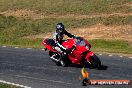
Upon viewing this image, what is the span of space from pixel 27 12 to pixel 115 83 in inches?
1490

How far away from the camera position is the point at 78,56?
18.3 metres

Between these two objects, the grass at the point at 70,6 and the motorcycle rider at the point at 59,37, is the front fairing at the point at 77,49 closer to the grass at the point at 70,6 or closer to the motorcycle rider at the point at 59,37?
the motorcycle rider at the point at 59,37

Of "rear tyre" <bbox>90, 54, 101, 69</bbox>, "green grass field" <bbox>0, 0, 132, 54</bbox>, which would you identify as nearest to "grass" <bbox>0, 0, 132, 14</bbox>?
"green grass field" <bbox>0, 0, 132, 54</bbox>

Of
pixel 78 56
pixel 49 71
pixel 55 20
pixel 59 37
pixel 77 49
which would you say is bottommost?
pixel 55 20

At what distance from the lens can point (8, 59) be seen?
22391 millimetres

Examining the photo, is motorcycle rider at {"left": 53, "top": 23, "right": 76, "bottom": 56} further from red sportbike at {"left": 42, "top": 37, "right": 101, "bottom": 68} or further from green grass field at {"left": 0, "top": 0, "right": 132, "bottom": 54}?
green grass field at {"left": 0, "top": 0, "right": 132, "bottom": 54}

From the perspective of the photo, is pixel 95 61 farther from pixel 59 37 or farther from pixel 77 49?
pixel 59 37

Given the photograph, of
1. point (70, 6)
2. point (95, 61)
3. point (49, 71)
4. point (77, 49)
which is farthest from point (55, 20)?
point (95, 61)

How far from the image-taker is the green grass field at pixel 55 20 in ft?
110

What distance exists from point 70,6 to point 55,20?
7721 millimetres

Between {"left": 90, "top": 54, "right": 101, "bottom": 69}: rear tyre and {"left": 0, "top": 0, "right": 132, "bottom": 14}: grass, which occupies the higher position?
{"left": 90, "top": 54, "right": 101, "bottom": 69}: rear tyre

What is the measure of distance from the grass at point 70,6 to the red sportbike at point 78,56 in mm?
25389

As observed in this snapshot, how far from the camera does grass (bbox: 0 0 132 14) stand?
46.2 metres

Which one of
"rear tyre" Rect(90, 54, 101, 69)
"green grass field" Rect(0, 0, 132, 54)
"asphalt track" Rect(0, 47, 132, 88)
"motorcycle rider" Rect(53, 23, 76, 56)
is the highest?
"motorcycle rider" Rect(53, 23, 76, 56)
